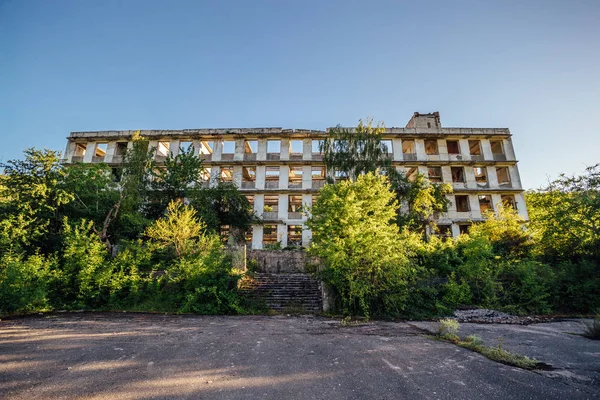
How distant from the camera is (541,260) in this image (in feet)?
49.9

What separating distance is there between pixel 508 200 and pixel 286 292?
26.6 metres

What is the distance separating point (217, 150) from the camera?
94.9 ft

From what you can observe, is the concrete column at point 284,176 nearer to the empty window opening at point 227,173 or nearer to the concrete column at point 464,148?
the empty window opening at point 227,173

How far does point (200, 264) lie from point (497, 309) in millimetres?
13239

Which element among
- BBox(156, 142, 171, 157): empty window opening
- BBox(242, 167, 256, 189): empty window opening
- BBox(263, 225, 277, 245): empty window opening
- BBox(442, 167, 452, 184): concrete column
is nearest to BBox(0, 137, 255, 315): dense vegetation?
BBox(242, 167, 256, 189): empty window opening

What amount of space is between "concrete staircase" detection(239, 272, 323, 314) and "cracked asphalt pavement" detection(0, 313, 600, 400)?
475cm

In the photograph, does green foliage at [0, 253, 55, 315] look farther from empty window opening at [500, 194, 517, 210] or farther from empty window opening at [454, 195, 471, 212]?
empty window opening at [500, 194, 517, 210]

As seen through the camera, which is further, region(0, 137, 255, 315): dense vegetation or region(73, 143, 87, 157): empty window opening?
region(73, 143, 87, 157): empty window opening

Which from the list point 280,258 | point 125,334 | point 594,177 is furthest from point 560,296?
point 125,334

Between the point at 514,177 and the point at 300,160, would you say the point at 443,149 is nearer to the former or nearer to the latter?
the point at 514,177

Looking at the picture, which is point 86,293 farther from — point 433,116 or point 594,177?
point 433,116

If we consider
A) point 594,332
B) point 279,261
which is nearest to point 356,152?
point 279,261

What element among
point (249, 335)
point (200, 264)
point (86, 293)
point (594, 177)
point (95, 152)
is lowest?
point (249, 335)

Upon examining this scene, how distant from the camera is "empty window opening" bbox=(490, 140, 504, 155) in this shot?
94.5 feet
